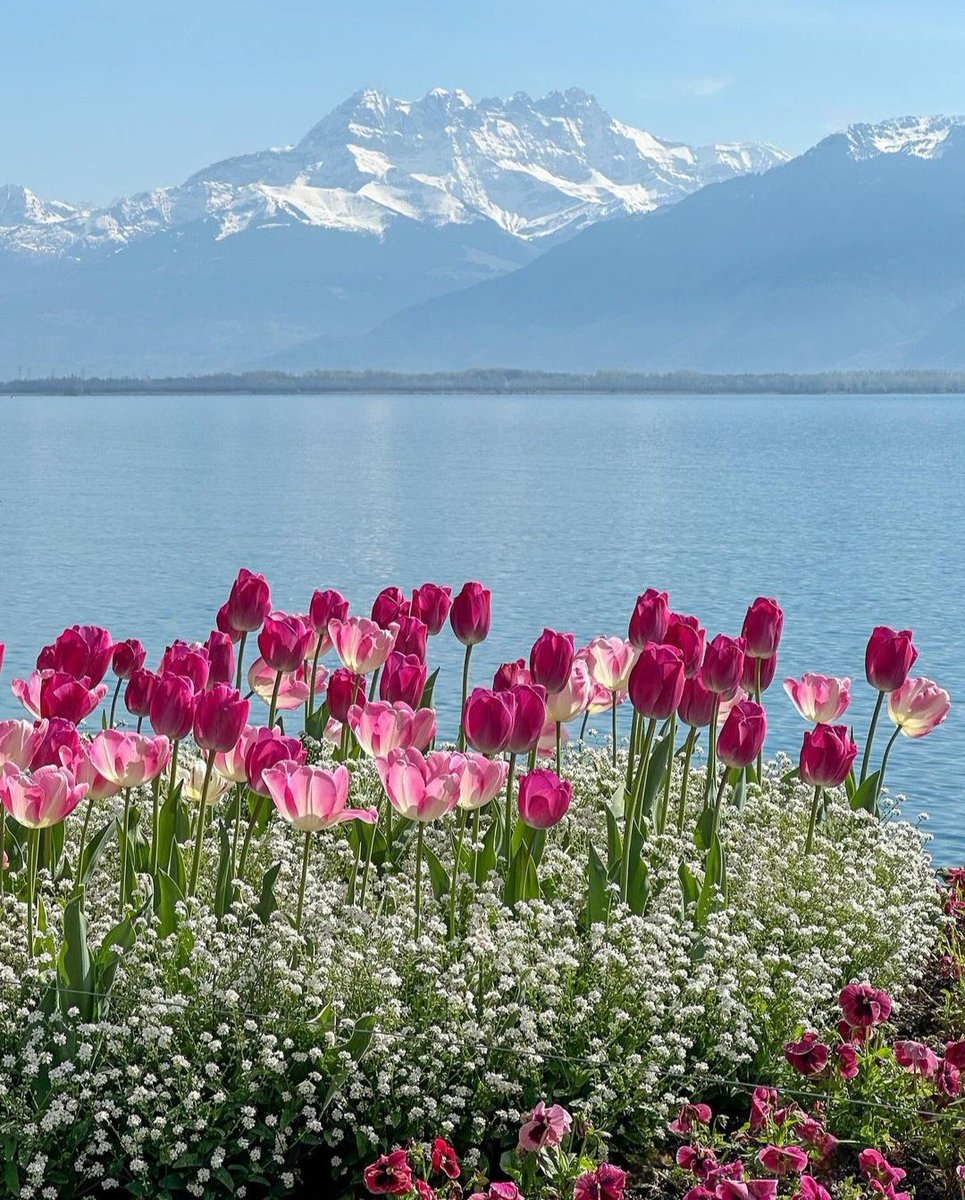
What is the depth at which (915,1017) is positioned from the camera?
15.2ft

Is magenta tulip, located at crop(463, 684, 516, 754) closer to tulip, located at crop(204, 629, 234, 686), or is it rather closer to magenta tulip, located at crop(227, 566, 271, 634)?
tulip, located at crop(204, 629, 234, 686)

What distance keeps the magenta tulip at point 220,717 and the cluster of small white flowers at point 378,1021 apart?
421 mm

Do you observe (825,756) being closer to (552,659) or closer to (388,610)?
(552,659)

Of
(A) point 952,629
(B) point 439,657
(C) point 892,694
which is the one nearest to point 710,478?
(A) point 952,629

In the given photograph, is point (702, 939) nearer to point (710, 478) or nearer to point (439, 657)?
point (439, 657)

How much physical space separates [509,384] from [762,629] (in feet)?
556

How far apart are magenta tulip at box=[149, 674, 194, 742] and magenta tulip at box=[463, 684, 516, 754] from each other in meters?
0.74

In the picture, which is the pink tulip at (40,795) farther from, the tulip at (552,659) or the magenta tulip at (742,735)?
the magenta tulip at (742,735)

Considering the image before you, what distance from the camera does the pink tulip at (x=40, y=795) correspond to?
145 inches

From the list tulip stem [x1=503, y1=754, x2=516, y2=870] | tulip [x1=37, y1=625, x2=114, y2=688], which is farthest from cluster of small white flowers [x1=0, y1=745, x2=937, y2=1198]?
tulip [x1=37, y1=625, x2=114, y2=688]

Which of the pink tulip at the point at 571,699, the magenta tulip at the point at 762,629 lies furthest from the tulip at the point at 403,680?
the magenta tulip at the point at 762,629

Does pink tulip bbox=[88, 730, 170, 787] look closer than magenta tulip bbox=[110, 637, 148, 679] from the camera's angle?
Yes

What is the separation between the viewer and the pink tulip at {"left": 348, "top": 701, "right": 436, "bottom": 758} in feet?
13.6

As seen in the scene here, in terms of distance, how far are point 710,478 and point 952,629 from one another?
22480 millimetres
